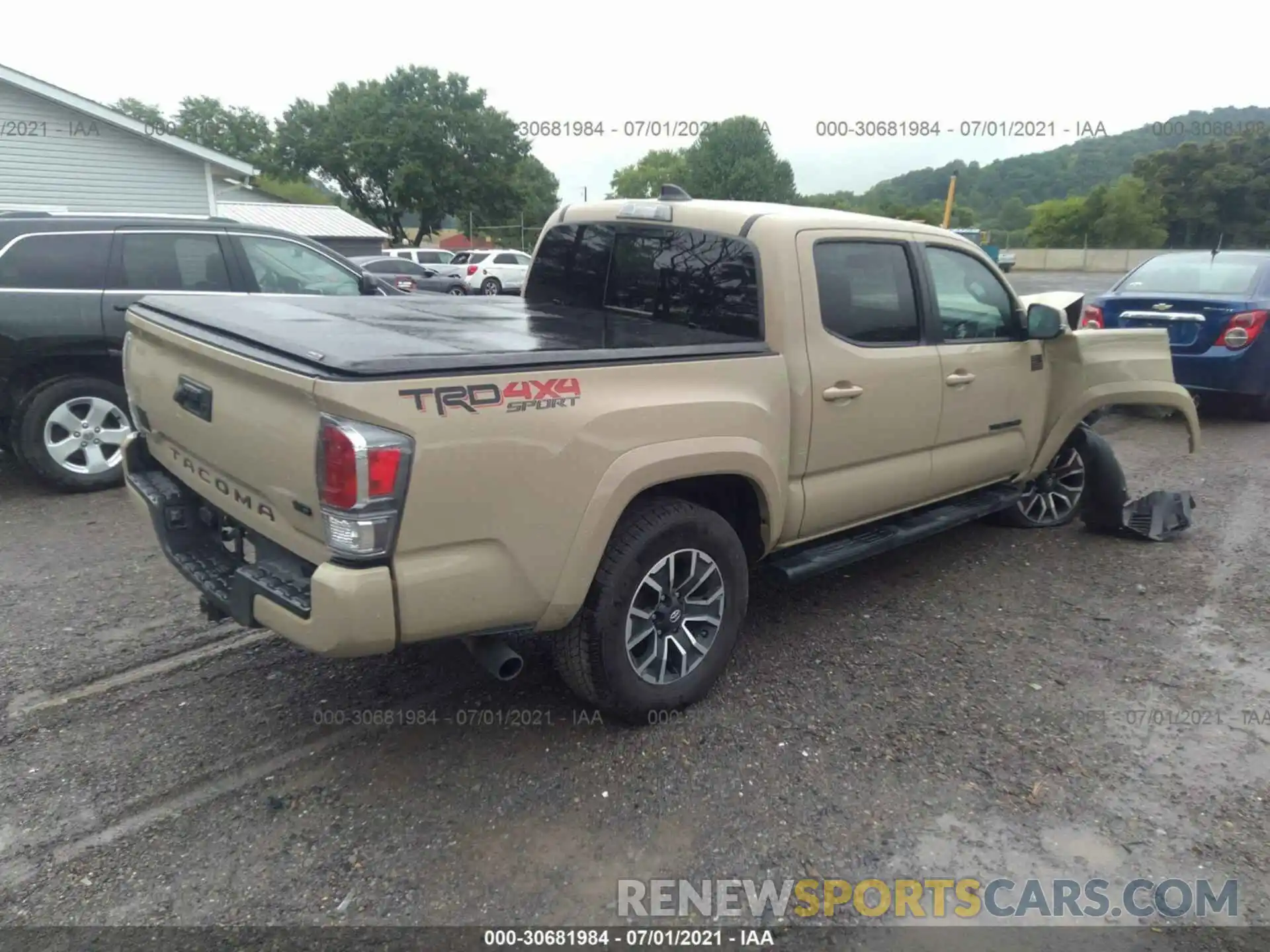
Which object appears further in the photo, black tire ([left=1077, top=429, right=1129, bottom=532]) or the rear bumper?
black tire ([left=1077, top=429, right=1129, bottom=532])

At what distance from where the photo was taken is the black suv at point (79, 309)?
558 centimetres

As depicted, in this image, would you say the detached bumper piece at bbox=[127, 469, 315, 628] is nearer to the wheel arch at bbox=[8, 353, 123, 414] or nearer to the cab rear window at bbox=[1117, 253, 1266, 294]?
the wheel arch at bbox=[8, 353, 123, 414]

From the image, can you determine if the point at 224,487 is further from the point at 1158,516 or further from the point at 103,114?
the point at 103,114

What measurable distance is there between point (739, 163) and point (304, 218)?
37.9m

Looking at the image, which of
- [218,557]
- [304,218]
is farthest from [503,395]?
[304,218]

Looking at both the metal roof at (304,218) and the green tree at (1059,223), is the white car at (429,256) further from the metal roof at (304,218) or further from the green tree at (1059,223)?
the green tree at (1059,223)

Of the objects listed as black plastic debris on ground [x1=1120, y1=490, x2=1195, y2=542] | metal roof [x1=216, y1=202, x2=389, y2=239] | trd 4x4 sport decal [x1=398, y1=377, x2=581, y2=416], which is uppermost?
metal roof [x1=216, y1=202, x2=389, y2=239]

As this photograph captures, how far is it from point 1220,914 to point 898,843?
0.88 m

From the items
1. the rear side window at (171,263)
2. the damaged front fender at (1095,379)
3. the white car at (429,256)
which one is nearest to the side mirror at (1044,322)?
the damaged front fender at (1095,379)

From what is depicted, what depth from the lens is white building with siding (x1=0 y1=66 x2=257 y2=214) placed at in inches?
591

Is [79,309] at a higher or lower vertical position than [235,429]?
higher

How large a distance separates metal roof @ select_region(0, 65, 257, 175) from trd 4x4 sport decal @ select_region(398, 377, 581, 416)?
16.9 meters

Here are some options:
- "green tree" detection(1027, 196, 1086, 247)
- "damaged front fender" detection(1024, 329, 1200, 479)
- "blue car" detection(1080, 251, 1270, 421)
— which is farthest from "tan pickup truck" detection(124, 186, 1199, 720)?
"green tree" detection(1027, 196, 1086, 247)

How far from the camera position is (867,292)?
3875mm
